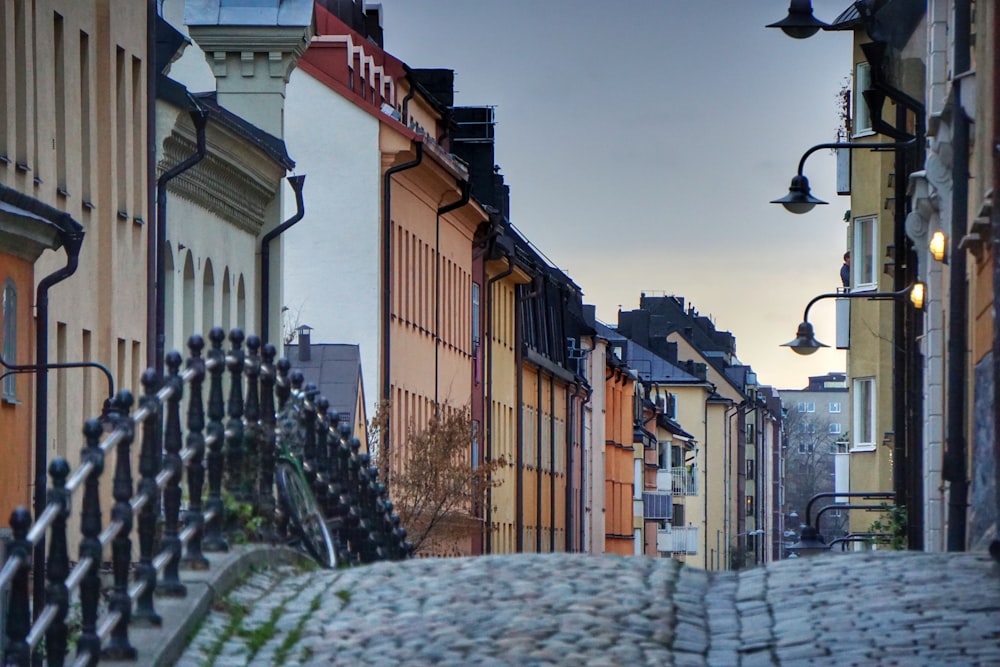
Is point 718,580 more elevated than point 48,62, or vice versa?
point 48,62

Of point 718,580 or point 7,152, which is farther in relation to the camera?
point 7,152

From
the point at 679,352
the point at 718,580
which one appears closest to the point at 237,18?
the point at 718,580

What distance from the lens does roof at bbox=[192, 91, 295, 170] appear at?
→ 3366 centimetres

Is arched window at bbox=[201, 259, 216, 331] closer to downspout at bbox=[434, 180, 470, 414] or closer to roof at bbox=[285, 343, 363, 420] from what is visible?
roof at bbox=[285, 343, 363, 420]

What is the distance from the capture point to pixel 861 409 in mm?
46094

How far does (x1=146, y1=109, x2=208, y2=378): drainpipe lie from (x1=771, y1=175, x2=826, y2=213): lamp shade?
1000cm

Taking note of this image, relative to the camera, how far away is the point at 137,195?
31562 millimetres

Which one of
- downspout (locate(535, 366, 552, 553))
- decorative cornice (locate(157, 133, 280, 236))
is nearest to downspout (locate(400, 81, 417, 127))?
decorative cornice (locate(157, 133, 280, 236))

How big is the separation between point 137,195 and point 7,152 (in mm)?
6974

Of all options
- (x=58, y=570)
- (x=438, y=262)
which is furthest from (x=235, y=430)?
(x=438, y=262)

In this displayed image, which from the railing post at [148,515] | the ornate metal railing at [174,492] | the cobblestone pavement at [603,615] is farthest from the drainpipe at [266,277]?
the railing post at [148,515]

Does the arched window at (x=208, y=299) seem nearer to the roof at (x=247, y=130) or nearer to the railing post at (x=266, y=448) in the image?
the roof at (x=247, y=130)

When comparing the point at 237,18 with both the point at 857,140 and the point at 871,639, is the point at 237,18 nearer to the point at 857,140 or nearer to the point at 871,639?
the point at 857,140

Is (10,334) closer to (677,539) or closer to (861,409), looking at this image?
(861,409)
